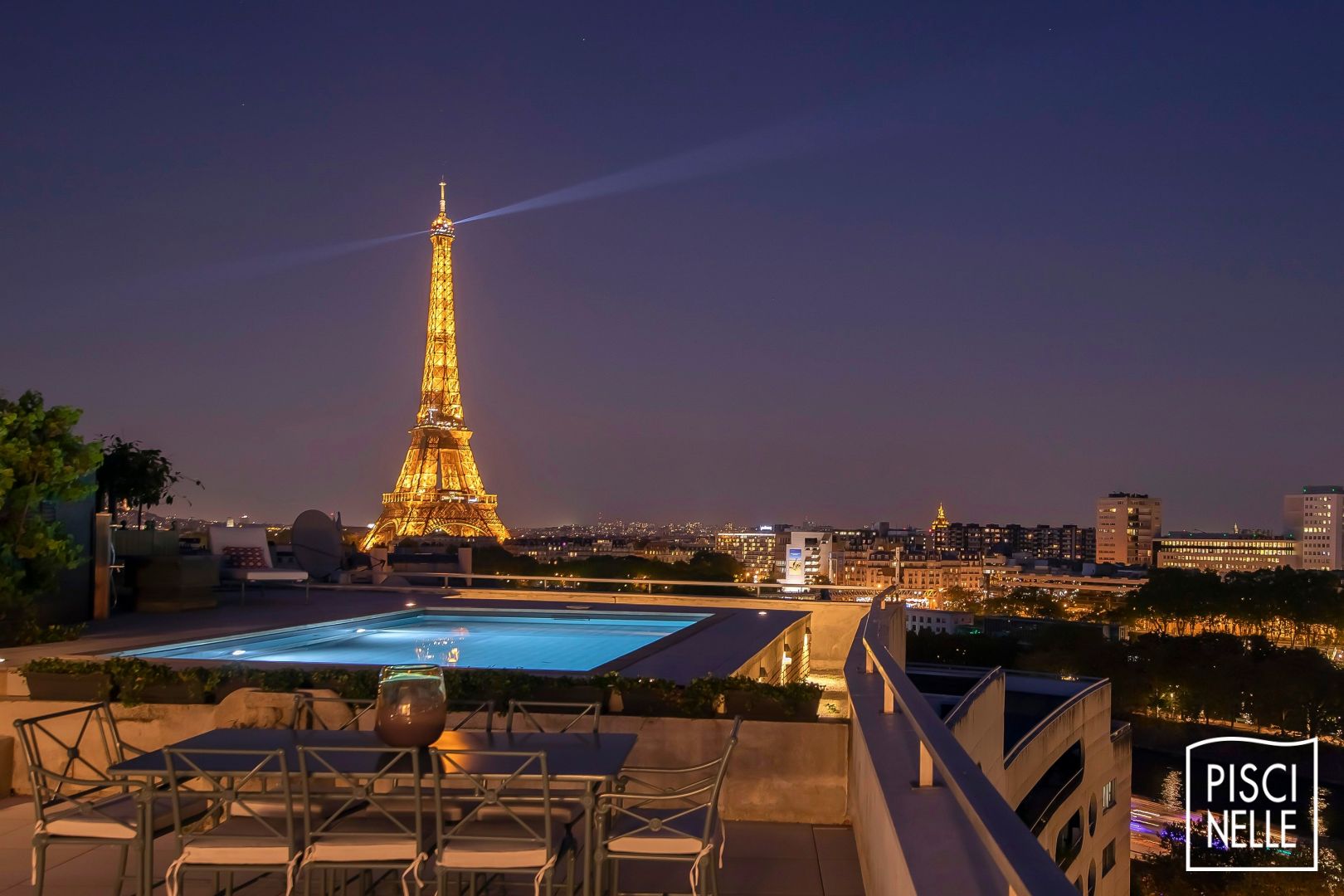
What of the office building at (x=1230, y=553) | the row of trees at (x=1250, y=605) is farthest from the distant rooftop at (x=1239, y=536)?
the row of trees at (x=1250, y=605)

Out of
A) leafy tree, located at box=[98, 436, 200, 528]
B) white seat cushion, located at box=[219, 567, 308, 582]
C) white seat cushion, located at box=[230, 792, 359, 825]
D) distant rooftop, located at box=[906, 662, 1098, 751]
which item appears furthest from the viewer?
distant rooftop, located at box=[906, 662, 1098, 751]

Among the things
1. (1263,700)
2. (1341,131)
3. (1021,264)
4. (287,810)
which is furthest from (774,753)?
(1341,131)

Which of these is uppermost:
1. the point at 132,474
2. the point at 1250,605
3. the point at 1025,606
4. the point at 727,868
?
the point at 132,474

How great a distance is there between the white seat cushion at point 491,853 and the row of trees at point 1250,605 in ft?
262

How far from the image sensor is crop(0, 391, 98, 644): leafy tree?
902 centimetres

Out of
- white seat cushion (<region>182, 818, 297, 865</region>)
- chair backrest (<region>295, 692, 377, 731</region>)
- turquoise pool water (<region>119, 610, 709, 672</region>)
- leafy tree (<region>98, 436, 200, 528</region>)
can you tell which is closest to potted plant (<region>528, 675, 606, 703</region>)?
chair backrest (<region>295, 692, 377, 731</region>)

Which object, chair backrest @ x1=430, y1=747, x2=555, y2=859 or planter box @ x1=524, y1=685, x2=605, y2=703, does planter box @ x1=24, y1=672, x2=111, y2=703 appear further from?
chair backrest @ x1=430, y1=747, x2=555, y2=859

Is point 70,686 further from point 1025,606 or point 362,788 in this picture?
point 1025,606

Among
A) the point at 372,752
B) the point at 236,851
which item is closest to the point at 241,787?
the point at 236,851

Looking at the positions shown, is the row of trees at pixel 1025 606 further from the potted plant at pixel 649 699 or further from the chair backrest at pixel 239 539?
the potted plant at pixel 649 699

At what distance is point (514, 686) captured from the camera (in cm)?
529

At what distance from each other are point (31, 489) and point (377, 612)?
463cm

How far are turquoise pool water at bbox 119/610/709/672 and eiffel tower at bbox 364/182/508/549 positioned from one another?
40.7 m

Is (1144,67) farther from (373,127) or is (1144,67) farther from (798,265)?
(373,127)
